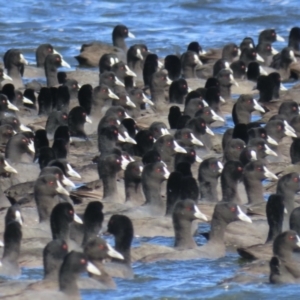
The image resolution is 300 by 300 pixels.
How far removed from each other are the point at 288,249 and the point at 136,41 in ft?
74.1

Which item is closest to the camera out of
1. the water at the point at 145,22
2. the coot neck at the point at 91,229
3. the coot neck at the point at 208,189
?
the coot neck at the point at 91,229

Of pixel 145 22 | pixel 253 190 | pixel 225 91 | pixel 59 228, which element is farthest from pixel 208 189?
pixel 145 22

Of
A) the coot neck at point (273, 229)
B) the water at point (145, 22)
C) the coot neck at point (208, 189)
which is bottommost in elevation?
the water at point (145, 22)

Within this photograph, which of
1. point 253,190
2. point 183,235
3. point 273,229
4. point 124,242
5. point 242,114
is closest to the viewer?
point 124,242

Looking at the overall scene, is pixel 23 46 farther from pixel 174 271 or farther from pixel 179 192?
pixel 174 271

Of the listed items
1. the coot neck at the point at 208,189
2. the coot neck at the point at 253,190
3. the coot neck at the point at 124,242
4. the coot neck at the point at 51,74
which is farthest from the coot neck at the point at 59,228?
the coot neck at the point at 51,74

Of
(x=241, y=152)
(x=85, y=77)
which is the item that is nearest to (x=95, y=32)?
(x=85, y=77)

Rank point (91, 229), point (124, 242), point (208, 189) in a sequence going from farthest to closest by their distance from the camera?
1. point (208, 189)
2. point (91, 229)
3. point (124, 242)

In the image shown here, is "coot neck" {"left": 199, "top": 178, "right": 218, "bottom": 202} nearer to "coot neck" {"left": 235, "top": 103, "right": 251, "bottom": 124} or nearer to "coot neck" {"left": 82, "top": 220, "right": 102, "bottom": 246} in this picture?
"coot neck" {"left": 82, "top": 220, "right": 102, "bottom": 246}

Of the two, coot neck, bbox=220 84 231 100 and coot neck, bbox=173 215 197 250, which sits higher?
coot neck, bbox=173 215 197 250

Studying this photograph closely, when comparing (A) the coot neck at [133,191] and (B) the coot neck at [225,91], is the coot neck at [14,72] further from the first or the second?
(A) the coot neck at [133,191]

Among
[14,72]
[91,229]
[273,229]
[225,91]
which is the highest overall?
[91,229]

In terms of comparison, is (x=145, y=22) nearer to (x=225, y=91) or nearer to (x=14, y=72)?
(x=14, y=72)

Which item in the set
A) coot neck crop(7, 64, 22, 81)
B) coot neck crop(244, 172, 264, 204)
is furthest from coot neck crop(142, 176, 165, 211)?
coot neck crop(7, 64, 22, 81)
